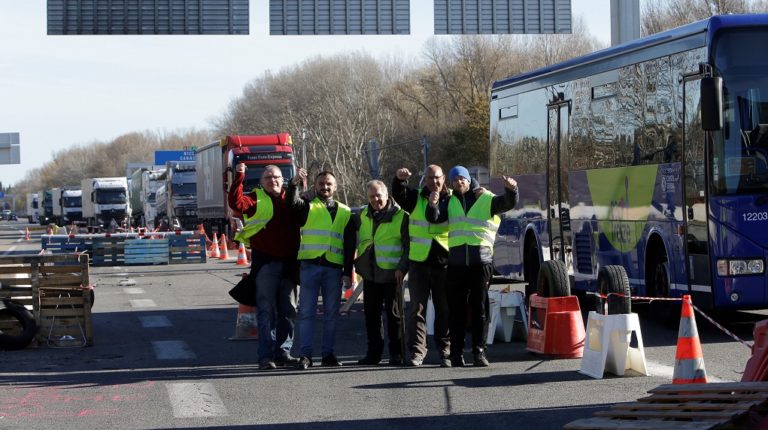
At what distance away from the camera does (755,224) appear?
1390 cm

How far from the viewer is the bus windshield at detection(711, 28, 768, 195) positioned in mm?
13922

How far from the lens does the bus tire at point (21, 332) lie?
14836 mm

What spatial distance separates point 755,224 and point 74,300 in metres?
7.74

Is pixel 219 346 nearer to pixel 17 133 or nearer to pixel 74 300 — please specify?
pixel 74 300

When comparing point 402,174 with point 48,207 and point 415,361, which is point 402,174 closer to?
point 415,361

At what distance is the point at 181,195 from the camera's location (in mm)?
59688

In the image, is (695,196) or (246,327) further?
(246,327)

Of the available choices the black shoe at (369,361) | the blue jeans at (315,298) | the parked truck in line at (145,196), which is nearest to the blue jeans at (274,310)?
the blue jeans at (315,298)

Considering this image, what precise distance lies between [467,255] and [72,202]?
84.3 metres

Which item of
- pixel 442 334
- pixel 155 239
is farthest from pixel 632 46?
pixel 155 239

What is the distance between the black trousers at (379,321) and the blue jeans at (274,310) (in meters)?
0.76

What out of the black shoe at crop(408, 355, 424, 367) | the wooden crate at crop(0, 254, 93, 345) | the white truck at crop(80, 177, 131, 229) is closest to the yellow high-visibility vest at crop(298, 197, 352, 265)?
the black shoe at crop(408, 355, 424, 367)

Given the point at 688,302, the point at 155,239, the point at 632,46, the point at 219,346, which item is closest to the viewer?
the point at 688,302

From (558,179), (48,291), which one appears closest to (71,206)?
(558,179)
